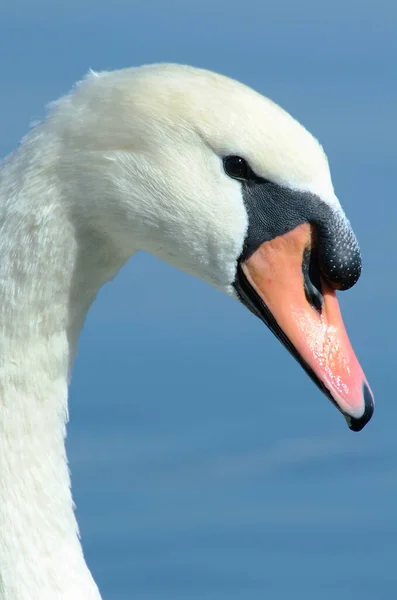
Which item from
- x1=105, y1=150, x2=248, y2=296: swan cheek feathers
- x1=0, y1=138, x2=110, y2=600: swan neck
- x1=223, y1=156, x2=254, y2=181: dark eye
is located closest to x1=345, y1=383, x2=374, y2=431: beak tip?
x1=105, y1=150, x2=248, y2=296: swan cheek feathers

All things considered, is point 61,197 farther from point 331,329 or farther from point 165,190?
point 331,329

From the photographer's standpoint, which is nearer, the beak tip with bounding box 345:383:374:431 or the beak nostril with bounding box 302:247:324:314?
the beak tip with bounding box 345:383:374:431

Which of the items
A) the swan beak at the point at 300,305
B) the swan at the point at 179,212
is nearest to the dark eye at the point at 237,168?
the swan at the point at 179,212

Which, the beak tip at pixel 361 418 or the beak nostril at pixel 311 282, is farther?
the beak nostril at pixel 311 282

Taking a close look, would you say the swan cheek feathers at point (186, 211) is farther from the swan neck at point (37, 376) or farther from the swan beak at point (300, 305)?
the swan neck at point (37, 376)

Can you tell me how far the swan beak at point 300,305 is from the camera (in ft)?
15.2

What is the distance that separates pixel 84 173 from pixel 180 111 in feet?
0.93

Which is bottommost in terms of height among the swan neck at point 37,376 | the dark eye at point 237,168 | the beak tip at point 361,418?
the beak tip at point 361,418

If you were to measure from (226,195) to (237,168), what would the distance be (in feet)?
0.28

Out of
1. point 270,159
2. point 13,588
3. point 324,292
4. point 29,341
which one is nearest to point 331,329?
point 324,292

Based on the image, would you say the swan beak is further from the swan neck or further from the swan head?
the swan neck

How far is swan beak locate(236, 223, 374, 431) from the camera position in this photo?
A: 15.2 feet

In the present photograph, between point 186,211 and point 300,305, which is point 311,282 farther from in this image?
point 186,211

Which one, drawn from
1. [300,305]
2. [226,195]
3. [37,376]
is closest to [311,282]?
[300,305]
